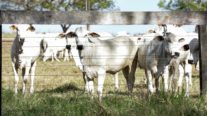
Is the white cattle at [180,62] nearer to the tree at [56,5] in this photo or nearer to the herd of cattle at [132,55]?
the herd of cattle at [132,55]

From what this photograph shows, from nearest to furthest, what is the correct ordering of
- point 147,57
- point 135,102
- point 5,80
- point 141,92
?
1. point 135,102
2. point 141,92
3. point 147,57
4. point 5,80

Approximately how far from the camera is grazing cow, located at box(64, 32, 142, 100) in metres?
11.2

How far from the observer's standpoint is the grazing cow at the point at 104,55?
11.2 meters

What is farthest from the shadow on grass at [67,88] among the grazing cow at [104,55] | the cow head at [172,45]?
the cow head at [172,45]

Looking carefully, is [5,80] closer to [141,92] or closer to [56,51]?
[141,92]

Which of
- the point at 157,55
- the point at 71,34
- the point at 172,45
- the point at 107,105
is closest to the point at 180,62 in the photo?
the point at 157,55

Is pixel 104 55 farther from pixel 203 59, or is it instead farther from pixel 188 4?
pixel 188 4

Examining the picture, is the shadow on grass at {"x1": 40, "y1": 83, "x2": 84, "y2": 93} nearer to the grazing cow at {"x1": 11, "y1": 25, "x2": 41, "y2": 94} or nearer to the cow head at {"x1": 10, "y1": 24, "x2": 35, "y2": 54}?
the grazing cow at {"x1": 11, "y1": 25, "x2": 41, "y2": 94}

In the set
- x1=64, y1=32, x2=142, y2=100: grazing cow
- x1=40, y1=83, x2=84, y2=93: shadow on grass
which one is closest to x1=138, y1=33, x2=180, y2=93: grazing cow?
x1=64, y1=32, x2=142, y2=100: grazing cow

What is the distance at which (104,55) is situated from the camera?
1151 cm

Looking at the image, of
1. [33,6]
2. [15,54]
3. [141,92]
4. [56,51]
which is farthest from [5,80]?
[33,6]

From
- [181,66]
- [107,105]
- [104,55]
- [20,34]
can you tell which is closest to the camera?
[107,105]

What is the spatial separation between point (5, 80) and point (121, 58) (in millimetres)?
4967

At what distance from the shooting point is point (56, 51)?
28.4 meters
